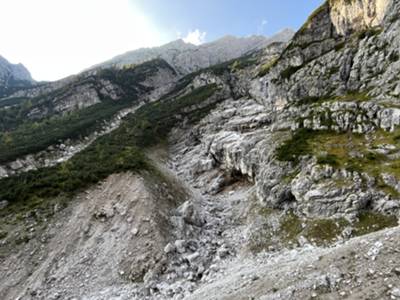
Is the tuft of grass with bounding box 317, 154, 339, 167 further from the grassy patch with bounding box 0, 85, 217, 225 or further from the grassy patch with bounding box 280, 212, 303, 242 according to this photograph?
the grassy patch with bounding box 0, 85, 217, 225

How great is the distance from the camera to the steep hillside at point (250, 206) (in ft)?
74.2

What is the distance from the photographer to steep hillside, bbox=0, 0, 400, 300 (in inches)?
890

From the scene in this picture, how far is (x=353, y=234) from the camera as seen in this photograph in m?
26.6

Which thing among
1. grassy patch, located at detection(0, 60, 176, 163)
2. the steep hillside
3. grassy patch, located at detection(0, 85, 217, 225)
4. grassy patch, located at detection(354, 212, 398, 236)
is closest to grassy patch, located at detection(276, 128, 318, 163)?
the steep hillside

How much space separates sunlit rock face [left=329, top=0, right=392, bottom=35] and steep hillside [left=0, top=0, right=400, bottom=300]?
35 centimetres

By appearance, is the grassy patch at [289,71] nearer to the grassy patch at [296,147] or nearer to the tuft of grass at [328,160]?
the grassy patch at [296,147]

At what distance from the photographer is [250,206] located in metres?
38.6

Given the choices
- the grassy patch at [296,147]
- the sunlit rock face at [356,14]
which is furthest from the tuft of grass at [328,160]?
the sunlit rock face at [356,14]

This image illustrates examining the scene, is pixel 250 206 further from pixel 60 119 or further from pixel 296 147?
pixel 60 119

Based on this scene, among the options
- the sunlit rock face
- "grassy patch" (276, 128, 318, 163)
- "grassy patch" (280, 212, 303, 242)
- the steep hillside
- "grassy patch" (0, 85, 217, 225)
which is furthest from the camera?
the sunlit rock face

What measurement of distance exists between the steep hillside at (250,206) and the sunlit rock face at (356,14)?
35 centimetres

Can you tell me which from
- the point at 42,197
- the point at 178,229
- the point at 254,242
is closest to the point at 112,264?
the point at 178,229

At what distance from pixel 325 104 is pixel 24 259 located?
4357cm

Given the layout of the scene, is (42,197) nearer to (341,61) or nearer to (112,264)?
(112,264)
